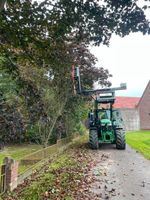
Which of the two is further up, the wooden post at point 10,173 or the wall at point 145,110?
the wall at point 145,110

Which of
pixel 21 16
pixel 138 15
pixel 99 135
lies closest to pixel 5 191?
pixel 21 16

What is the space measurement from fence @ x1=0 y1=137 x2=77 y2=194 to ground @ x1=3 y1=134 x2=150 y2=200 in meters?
0.23

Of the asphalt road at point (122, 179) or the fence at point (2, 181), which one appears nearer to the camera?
the asphalt road at point (122, 179)

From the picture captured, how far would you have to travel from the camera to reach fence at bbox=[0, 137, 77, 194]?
9055mm

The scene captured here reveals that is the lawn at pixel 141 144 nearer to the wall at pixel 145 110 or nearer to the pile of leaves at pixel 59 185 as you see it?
the pile of leaves at pixel 59 185

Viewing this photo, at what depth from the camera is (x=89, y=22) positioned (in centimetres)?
761

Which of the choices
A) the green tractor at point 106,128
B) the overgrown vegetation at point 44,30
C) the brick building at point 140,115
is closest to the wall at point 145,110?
the brick building at point 140,115

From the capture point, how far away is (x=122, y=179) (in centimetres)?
1043

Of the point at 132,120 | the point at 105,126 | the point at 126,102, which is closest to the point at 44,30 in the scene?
the point at 105,126

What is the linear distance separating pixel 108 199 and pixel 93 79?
14773mm

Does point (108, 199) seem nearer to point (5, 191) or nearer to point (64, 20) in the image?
point (5, 191)

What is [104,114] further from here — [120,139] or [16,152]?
[16,152]

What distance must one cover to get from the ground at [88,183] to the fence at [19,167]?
0.76ft

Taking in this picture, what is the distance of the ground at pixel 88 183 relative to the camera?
8323 millimetres
